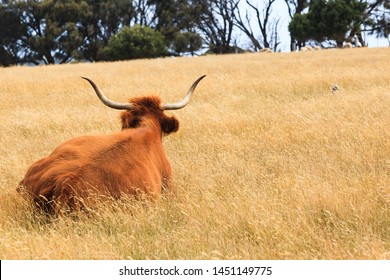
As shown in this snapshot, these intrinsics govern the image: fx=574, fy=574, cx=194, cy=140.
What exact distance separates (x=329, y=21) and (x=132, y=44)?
1446 cm

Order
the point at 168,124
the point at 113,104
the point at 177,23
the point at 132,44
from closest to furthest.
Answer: the point at 113,104 → the point at 168,124 → the point at 132,44 → the point at 177,23

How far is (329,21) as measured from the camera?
41.9 metres

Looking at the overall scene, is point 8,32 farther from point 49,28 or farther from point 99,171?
point 99,171

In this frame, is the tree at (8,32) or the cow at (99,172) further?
the tree at (8,32)

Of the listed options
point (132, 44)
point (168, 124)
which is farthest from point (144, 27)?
point (168, 124)

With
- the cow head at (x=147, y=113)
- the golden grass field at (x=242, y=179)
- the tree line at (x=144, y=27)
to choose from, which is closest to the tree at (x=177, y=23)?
the tree line at (x=144, y=27)

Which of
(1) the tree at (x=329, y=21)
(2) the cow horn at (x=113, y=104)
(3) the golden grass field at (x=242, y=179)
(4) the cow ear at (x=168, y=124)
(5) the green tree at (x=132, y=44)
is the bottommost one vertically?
(3) the golden grass field at (x=242, y=179)

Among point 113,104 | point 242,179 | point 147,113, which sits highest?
point 113,104

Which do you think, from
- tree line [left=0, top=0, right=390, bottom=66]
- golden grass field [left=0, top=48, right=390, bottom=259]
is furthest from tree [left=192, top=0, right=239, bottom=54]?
golden grass field [left=0, top=48, right=390, bottom=259]

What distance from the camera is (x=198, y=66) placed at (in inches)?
837

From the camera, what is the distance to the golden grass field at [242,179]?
13.7 ft

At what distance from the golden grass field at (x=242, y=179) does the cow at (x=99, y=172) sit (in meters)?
0.14

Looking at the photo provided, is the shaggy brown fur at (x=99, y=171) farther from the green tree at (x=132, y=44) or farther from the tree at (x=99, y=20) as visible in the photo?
the tree at (x=99, y=20)

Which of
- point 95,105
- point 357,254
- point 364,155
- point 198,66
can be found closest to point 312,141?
point 364,155
